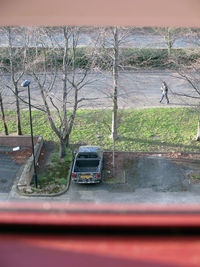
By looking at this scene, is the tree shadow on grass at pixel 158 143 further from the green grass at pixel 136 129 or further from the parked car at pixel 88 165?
the parked car at pixel 88 165

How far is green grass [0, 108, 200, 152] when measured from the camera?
15453mm

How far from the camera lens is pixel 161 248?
1045 millimetres

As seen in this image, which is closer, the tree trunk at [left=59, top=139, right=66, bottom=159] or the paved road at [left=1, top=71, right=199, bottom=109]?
the tree trunk at [left=59, top=139, right=66, bottom=159]

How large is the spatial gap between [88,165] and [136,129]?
12.5ft

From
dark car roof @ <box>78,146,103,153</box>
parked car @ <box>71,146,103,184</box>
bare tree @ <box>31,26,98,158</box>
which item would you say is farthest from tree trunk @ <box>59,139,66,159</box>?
parked car @ <box>71,146,103,184</box>

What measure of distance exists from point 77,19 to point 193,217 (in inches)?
194

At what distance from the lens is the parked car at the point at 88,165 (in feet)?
41.9

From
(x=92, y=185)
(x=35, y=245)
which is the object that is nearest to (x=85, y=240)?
(x=35, y=245)

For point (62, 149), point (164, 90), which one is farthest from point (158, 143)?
point (62, 149)

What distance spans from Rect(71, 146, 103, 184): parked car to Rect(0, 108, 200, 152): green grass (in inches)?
56.3

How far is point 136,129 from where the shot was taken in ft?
53.7

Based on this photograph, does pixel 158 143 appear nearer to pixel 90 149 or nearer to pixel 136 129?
pixel 136 129

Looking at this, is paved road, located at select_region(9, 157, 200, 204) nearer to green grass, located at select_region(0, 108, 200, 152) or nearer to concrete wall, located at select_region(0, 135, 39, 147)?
green grass, located at select_region(0, 108, 200, 152)

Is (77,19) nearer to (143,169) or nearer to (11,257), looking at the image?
(11,257)
